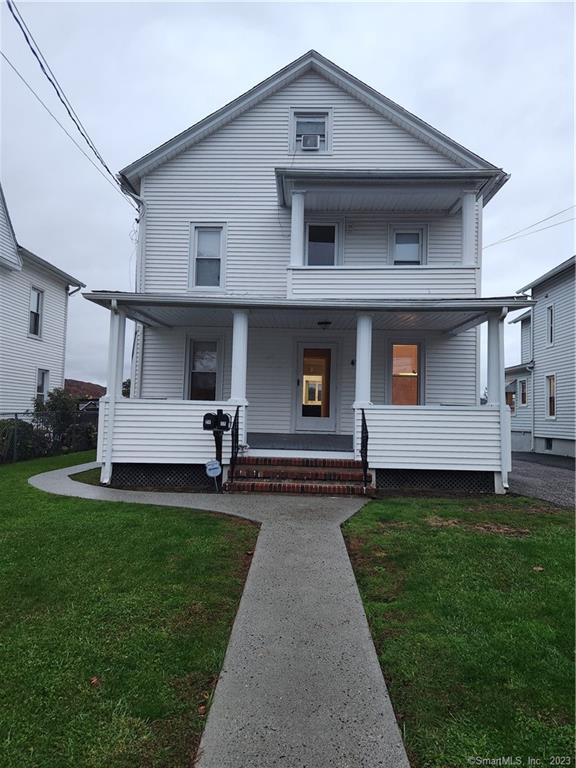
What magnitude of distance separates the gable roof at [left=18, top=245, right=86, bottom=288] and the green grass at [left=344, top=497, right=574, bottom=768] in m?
15.0

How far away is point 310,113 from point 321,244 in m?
3.47

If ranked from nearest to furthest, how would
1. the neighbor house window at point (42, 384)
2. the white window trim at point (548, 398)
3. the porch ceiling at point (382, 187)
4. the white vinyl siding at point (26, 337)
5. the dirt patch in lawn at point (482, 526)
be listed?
the dirt patch in lawn at point (482, 526)
the porch ceiling at point (382, 187)
the white vinyl siding at point (26, 337)
the neighbor house window at point (42, 384)
the white window trim at point (548, 398)

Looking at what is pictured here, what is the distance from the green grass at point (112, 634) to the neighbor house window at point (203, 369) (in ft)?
18.1

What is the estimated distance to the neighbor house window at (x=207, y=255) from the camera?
35.5 ft

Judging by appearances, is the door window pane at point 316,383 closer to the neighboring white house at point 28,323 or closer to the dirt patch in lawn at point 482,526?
the dirt patch in lawn at point 482,526

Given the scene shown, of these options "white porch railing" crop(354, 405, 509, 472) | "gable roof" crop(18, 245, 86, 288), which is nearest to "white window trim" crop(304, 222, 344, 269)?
"white porch railing" crop(354, 405, 509, 472)

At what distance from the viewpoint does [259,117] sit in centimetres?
1100

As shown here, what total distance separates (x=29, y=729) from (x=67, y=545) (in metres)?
2.94

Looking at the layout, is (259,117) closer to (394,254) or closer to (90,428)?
(394,254)

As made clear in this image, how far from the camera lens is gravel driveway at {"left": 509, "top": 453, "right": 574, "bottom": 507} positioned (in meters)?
8.16

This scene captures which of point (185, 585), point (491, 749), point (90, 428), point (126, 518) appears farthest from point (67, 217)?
point (491, 749)

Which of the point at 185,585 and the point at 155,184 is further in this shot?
the point at 155,184

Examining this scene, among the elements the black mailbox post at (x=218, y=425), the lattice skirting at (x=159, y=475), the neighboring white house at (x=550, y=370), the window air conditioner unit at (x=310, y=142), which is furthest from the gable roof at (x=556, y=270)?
the lattice skirting at (x=159, y=475)

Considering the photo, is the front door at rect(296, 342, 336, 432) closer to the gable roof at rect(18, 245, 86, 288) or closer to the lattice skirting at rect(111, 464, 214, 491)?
the lattice skirting at rect(111, 464, 214, 491)
